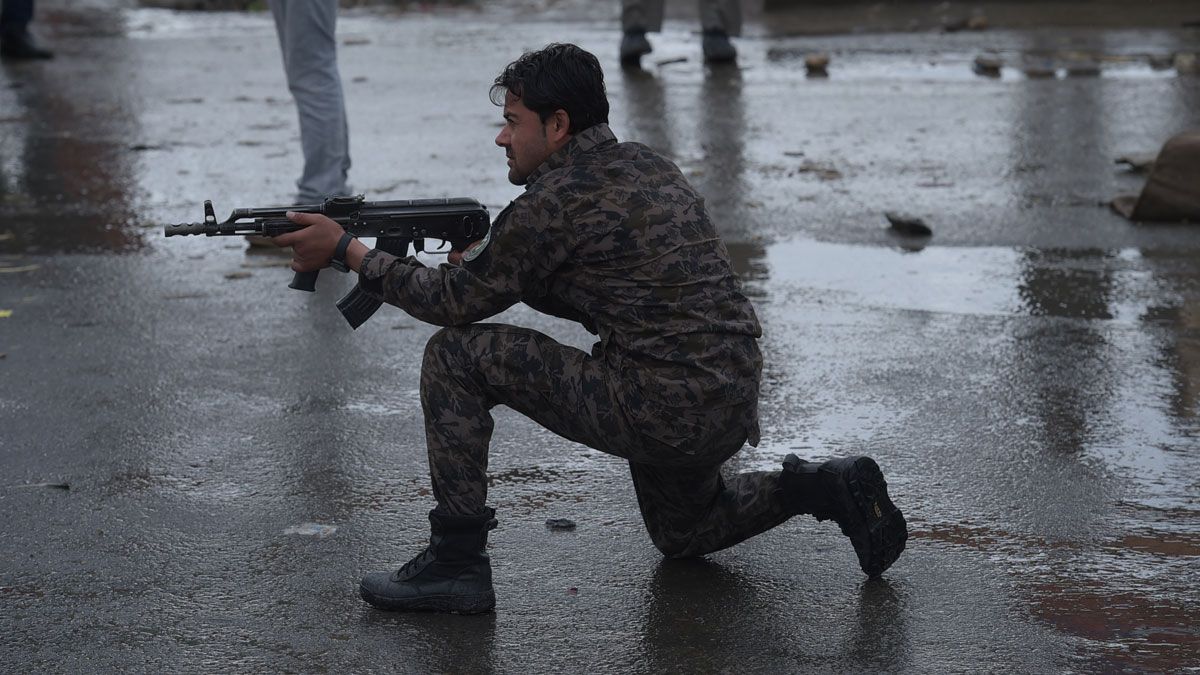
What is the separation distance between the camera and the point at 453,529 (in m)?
3.43

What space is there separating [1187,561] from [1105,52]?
8.26m

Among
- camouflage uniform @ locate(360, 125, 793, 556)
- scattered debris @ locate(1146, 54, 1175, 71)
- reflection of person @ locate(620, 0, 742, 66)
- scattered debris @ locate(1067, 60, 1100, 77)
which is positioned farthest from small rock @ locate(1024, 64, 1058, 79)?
camouflage uniform @ locate(360, 125, 793, 556)

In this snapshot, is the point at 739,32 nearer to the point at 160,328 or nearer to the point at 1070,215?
the point at 1070,215

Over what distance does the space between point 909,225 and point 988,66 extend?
13.6ft

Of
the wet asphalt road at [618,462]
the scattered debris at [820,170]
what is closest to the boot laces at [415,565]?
the wet asphalt road at [618,462]

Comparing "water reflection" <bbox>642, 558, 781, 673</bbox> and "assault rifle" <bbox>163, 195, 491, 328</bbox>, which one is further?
"assault rifle" <bbox>163, 195, 491, 328</bbox>

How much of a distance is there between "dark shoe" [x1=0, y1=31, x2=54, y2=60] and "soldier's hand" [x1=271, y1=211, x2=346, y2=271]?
9369 millimetres

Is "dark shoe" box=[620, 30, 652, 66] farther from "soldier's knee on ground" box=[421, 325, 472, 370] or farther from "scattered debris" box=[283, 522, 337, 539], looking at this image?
"soldier's knee on ground" box=[421, 325, 472, 370]

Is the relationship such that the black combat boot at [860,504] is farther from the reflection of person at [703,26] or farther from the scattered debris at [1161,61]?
the scattered debris at [1161,61]

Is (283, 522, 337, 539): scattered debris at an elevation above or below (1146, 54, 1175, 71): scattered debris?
below

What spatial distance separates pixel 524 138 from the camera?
134 inches

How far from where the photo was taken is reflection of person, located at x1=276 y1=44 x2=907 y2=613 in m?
3.30

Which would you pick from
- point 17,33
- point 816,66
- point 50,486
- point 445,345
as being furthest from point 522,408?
point 17,33

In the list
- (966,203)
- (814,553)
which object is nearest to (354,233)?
(814,553)
